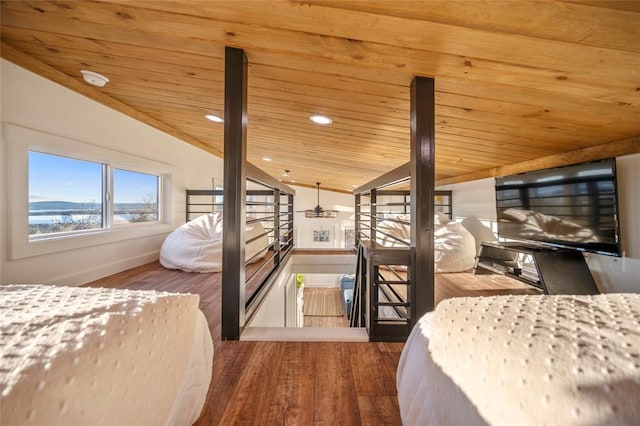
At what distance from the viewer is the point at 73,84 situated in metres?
2.23

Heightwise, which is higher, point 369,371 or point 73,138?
point 73,138

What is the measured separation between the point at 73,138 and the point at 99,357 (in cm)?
265

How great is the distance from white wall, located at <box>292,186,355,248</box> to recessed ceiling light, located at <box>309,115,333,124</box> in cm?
632

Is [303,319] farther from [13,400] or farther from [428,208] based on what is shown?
[13,400]

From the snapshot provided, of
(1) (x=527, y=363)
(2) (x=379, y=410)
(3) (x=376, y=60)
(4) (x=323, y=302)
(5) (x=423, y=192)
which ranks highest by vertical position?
(3) (x=376, y=60)

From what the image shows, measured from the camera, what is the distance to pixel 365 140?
2.76 meters

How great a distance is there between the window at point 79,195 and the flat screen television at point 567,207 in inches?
180

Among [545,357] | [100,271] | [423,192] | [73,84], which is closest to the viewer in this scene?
[545,357]

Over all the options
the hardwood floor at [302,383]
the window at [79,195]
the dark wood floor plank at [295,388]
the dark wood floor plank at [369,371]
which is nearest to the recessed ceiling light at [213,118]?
the window at [79,195]

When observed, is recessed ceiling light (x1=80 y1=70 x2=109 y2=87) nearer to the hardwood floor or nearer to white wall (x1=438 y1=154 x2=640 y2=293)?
the hardwood floor

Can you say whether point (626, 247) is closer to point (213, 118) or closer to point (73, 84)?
point (213, 118)

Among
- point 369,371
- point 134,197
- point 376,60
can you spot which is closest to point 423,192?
point 376,60

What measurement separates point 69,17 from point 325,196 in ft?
24.6

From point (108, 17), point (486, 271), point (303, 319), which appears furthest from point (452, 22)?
point (303, 319)
